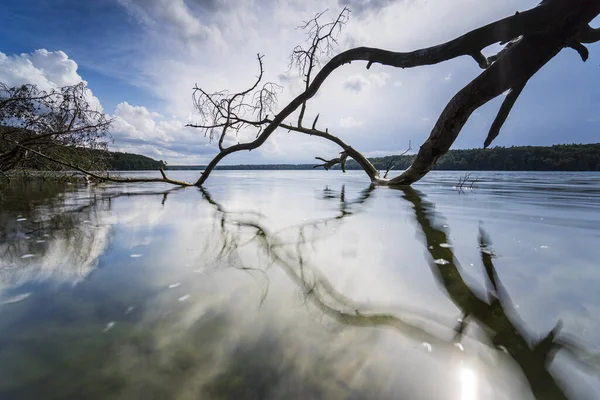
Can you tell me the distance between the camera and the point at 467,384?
3.53 feet

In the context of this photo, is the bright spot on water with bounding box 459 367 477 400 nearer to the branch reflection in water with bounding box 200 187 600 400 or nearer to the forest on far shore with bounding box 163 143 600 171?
the branch reflection in water with bounding box 200 187 600 400

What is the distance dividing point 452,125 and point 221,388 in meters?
5.59

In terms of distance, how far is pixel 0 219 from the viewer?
4.26 m

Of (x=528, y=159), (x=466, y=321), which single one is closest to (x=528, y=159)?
(x=528, y=159)

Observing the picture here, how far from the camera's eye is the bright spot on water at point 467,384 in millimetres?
1024

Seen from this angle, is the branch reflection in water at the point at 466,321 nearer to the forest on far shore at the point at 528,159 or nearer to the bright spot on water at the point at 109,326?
the bright spot on water at the point at 109,326

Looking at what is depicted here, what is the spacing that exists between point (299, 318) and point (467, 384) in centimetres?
79

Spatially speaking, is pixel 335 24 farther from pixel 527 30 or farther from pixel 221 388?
pixel 221 388

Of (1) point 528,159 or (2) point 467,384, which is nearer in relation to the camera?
(2) point 467,384

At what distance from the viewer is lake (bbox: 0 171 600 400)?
3.48 ft

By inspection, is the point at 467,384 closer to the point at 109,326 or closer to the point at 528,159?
the point at 109,326

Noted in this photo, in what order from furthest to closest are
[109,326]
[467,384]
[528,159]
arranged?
[528,159] → [109,326] → [467,384]

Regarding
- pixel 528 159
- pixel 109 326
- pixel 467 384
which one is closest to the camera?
pixel 467 384

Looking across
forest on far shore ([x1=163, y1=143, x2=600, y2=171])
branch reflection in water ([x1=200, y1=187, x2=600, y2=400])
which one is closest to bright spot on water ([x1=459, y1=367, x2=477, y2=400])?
branch reflection in water ([x1=200, y1=187, x2=600, y2=400])
